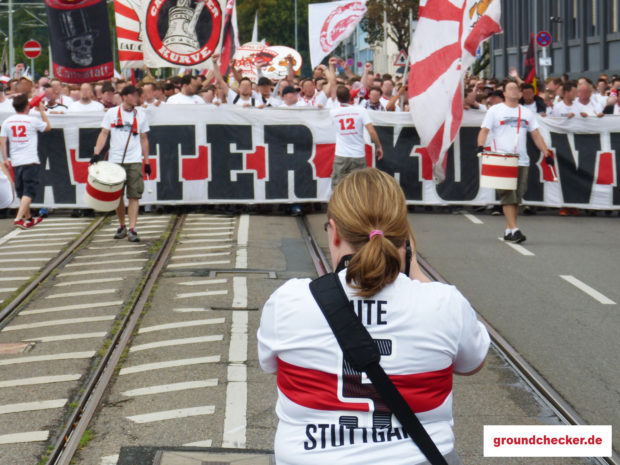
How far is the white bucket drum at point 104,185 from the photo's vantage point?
13461 mm

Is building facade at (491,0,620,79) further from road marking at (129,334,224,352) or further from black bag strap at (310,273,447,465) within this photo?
black bag strap at (310,273,447,465)

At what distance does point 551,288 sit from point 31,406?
574cm

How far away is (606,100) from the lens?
20906mm

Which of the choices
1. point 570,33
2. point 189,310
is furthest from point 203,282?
point 570,33

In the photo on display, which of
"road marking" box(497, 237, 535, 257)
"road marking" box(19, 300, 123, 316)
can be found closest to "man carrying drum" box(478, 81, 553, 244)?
"road marking" box(497, 237, 535, 257)

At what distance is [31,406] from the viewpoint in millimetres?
6793

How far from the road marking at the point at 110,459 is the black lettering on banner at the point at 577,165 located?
12.9 m

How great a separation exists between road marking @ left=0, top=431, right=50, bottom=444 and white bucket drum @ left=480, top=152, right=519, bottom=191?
8703mm

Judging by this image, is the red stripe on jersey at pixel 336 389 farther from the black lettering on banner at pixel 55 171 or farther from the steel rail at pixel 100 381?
the black lettering on banner at pixel 55 171

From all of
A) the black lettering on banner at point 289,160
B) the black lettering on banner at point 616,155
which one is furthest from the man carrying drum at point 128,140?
the black lettering on banner at point 616,155

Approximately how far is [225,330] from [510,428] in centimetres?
309

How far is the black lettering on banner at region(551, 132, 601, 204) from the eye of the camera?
17.7m

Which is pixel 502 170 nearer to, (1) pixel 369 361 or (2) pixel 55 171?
(2) pixel 55 171

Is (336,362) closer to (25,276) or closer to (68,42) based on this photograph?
(25,276)
